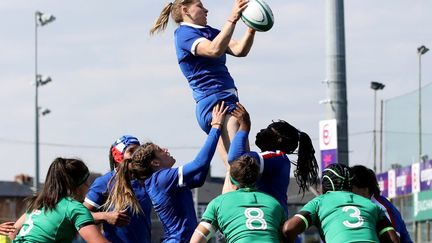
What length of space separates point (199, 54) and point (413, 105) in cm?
1981

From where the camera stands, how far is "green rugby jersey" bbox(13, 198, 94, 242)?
8.27 metres

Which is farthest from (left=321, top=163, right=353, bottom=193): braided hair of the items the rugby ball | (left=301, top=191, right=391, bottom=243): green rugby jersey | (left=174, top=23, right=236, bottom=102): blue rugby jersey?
(left=174, top=23, right=236, bottom=102): blue rugby jersey

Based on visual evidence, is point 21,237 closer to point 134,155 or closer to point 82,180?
point 82,180

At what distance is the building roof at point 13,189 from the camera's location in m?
80.9

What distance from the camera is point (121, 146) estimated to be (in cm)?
1020

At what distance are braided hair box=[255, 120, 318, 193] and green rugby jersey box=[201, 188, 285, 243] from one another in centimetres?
91

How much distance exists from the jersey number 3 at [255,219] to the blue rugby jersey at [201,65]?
191 centimetres

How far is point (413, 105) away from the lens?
29094 mm

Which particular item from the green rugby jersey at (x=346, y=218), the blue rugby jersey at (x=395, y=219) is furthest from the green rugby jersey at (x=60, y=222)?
the blue rugby jersey at (x=395, y=219)

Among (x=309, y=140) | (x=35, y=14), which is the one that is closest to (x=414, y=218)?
(x=35, y=14)

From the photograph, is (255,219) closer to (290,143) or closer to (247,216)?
(247,216)

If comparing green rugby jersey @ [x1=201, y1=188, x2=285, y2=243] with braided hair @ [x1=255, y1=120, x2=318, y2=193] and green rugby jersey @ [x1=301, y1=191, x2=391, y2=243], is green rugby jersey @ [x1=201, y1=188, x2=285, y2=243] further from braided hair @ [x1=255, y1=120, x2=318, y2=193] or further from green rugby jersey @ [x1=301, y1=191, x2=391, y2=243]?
braided hair @ [x1=255, y1=120, x2=318, y2=193]

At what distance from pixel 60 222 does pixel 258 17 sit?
93.6 inches

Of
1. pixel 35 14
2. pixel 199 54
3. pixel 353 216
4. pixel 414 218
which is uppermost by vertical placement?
pixel 35 14
